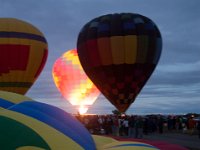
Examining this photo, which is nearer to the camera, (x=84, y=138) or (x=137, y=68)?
(x=84, y=138)

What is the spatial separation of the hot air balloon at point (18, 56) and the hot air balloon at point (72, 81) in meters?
5.38

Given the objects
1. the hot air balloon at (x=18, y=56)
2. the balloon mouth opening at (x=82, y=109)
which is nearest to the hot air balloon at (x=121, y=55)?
the hot air balloon at (x=18, y=56)

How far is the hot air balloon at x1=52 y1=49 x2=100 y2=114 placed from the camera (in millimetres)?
22938

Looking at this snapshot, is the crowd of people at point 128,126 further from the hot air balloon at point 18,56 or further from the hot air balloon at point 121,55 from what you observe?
the hot air balloon at point 18,56

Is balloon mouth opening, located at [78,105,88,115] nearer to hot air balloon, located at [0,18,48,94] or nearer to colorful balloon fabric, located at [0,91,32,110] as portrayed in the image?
hot air balloon, located at [0,18,48,94]

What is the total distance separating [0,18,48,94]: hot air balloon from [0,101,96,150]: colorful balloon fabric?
1339 centimetres

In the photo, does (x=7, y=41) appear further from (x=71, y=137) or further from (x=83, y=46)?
(x=71, y=137)

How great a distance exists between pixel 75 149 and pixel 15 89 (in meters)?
14.2

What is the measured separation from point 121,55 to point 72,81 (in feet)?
24.3

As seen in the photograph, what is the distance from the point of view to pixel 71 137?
10.4 feet

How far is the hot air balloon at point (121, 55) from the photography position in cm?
1600

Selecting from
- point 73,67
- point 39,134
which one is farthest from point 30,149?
point 73,67

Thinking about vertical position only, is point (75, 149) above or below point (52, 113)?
below

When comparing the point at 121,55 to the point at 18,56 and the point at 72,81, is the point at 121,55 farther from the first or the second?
the point at 72,81
